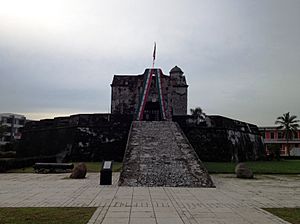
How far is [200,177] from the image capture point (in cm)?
1022

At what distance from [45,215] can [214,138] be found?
16.3 m

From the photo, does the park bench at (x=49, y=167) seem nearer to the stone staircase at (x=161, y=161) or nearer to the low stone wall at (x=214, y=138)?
the stone staircase at (x=161, y=161)

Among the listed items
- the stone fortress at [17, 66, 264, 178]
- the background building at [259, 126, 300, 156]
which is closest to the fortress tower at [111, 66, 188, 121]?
the stone fortress at [17, 66, 264, 178]

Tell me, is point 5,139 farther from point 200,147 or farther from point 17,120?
point 200,147

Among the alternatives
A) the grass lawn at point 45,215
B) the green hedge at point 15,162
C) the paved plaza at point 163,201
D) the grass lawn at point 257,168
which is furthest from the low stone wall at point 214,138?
the grass lawn at point 45,215

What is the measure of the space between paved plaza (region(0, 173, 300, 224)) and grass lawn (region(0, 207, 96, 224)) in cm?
20

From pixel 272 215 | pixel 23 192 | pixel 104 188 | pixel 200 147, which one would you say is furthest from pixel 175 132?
pixel 272 215

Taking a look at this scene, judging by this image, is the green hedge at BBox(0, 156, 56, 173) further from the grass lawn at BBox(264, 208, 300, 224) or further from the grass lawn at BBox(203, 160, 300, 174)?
the grass lawn at BBox(264, 208, 300, 224)

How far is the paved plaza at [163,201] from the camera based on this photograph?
525 cm

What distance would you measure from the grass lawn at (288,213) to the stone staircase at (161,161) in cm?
340

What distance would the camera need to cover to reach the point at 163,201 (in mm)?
6836

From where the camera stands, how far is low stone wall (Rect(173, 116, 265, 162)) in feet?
65.8

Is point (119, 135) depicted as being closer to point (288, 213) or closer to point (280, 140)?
point (288, 213)

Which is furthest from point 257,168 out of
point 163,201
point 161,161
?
point 163,201
